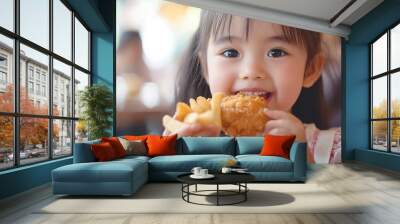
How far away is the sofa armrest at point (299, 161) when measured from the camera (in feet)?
19.4

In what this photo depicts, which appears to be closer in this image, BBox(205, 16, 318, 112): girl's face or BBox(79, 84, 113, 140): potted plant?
BBox(79, 84, 113, 140): potted plant

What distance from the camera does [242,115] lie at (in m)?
8.49

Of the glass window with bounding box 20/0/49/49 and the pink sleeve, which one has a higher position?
the glass window with bounding box 20/0/49/49

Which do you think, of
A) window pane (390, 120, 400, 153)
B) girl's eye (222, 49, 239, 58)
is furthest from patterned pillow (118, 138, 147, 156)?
window pane (390, 120, 400, 153)

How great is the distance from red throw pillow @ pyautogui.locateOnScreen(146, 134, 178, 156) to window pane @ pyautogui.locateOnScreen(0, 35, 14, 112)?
7.89 ft

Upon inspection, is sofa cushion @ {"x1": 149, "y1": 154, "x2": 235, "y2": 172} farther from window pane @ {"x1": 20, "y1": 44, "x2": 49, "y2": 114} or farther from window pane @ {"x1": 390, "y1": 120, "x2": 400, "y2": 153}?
window pane @ {"x1": 390, "y1": 120, "x2": 400, "y2": 153}

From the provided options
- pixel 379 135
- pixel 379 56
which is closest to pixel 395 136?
pixel 379 135

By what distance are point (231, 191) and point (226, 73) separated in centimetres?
397

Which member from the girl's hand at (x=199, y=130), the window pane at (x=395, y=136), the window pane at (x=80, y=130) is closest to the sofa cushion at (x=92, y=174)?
the window pane at (x=80, y=130)

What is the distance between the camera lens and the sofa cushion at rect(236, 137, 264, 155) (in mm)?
6727

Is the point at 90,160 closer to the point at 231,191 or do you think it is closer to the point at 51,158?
the point at 51,158

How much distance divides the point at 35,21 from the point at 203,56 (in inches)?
152

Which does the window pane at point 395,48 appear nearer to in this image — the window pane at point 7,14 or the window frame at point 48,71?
the window frame at point 48,71

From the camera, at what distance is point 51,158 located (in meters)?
6.32
